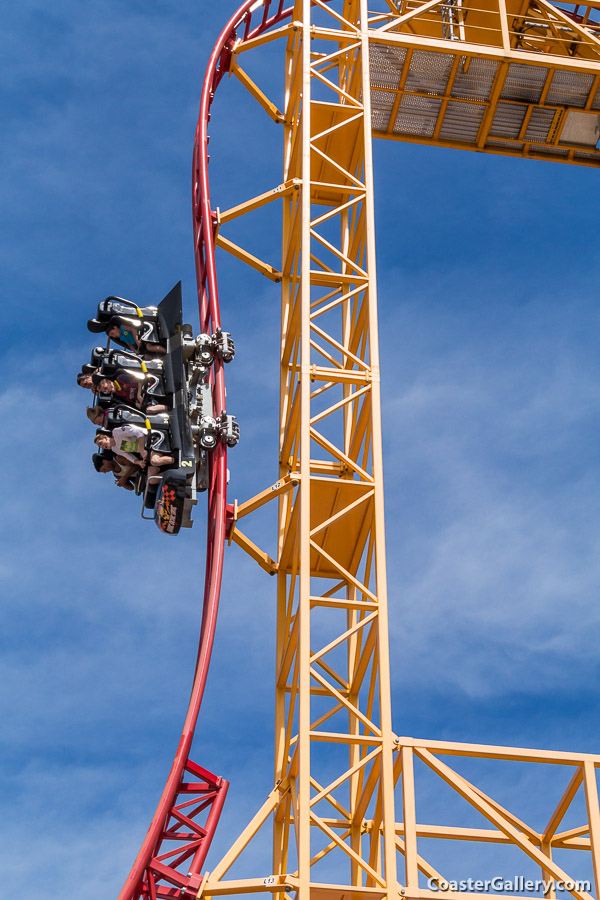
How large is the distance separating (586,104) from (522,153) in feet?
4.60

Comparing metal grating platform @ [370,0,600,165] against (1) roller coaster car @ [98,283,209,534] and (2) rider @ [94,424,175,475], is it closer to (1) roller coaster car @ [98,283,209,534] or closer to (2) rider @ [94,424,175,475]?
(1) roller coaster car @ [98,283,209,534]

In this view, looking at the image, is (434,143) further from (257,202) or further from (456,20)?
(257,202)

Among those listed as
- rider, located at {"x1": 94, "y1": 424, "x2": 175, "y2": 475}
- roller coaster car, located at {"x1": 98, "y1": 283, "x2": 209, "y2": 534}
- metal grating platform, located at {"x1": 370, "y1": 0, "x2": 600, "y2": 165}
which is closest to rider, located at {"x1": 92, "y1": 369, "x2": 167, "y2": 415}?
roller coaster car, located at {"x1": 98, "y1": 283, "x2": 209, "y2": 534}

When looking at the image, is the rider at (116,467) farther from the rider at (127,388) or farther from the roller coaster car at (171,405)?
the rider at (127,388)

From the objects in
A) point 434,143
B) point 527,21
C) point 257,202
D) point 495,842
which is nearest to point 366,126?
point 257,202

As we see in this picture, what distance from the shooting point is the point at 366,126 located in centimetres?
1972

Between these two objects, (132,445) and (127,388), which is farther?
(127,388)

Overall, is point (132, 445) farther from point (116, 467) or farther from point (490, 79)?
point (490, 79)

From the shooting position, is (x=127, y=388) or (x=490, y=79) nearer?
(x=127, y=388)

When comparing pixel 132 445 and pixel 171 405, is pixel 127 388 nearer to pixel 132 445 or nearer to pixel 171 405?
pixel 171 405

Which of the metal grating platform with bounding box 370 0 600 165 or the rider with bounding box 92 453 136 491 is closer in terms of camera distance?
the rider with bounding box 92 453 136 491

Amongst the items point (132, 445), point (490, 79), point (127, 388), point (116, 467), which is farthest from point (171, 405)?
point (490, 79)

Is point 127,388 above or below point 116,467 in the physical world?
above

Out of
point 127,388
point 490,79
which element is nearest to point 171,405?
point 127,388
